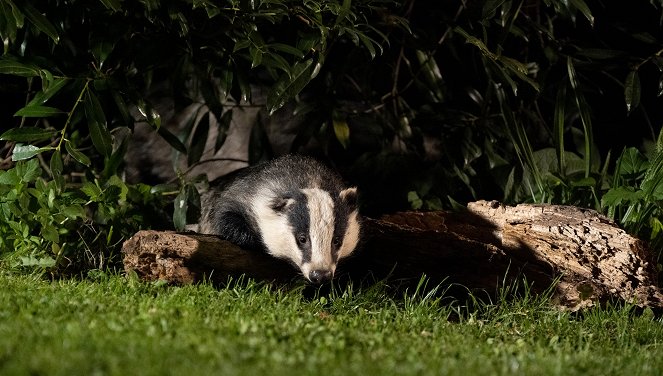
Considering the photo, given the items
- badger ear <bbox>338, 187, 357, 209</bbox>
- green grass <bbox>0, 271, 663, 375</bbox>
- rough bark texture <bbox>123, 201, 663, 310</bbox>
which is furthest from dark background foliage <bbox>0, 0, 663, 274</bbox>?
green grass <bbox>0, 271, 663, 375</bbox>

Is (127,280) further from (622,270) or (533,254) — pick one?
(622,270)

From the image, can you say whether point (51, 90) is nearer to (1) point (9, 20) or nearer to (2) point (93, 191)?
(1) point (9, 20)

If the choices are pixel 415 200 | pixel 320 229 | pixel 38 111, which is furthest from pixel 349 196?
pixel 38 111

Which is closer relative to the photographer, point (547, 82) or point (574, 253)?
point (574, 253)

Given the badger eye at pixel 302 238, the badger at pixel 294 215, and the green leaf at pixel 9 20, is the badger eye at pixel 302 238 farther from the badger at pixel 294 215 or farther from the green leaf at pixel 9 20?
the green leaf at pixel 9 20

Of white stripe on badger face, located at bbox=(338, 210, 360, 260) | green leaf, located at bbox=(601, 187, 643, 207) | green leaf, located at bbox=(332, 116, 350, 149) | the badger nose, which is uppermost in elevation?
green leaf, located at bbox=(332, 116, 350, 149)

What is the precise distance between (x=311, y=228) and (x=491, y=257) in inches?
47.2

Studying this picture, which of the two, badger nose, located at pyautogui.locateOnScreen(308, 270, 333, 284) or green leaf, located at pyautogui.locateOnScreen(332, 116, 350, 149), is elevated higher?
green leaf, located at pyautogui.locateOnScreen(332, 116, 350, 149)

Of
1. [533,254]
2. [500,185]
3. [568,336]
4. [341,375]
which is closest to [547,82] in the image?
[500,185]

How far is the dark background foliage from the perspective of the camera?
540cm

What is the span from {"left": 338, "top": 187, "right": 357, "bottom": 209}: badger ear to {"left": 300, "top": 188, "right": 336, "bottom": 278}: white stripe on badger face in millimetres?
134

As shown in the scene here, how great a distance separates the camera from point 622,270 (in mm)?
5105

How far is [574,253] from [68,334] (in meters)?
3.28

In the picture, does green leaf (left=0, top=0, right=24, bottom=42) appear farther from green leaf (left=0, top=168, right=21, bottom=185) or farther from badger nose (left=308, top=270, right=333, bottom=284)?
badger nose (left=308, top=270, right=333, bottom=284)
